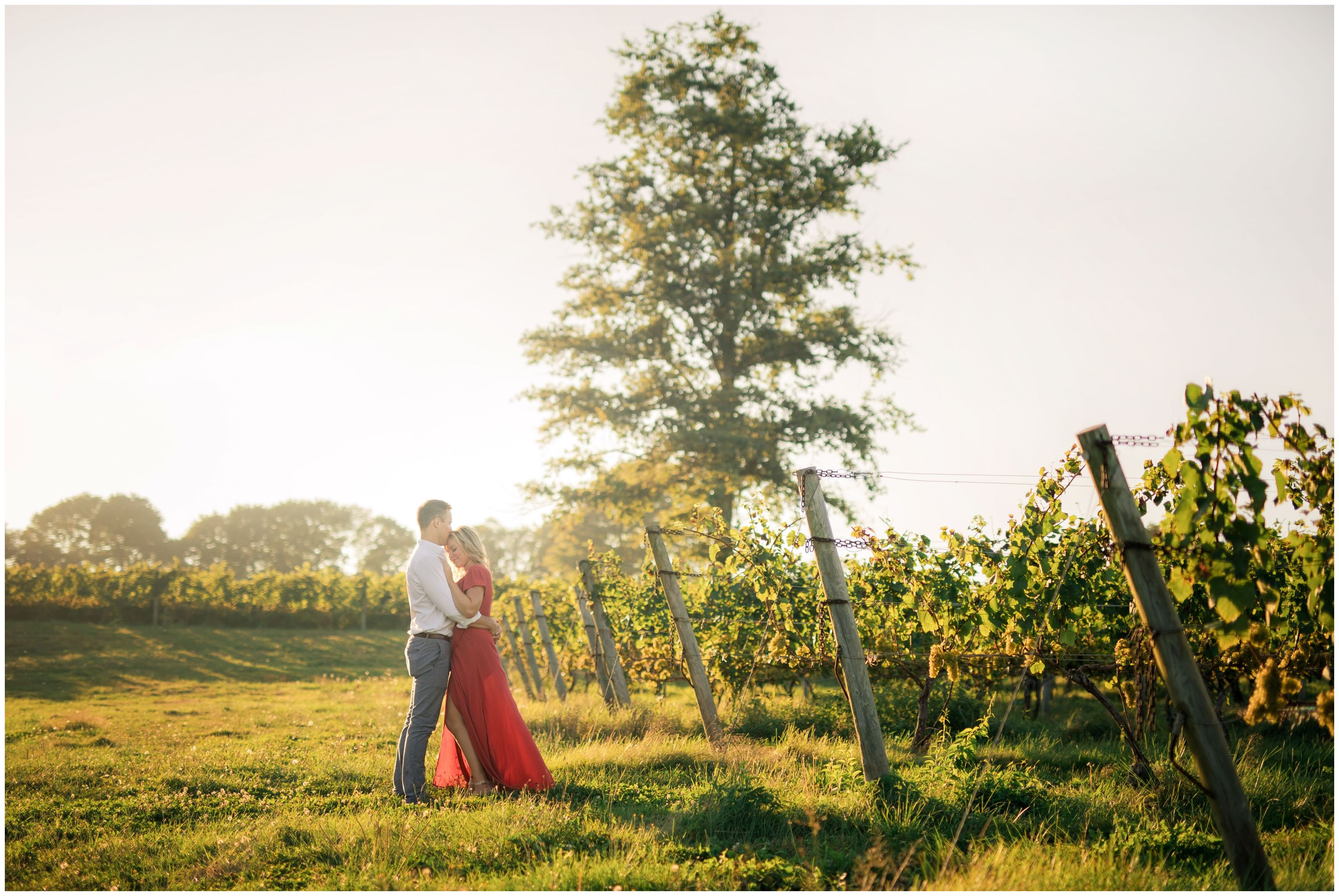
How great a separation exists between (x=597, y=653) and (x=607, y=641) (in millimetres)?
815

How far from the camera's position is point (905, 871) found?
3156 mm

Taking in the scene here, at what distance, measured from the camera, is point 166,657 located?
768 inches

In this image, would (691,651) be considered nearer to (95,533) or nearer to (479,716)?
(479,716)

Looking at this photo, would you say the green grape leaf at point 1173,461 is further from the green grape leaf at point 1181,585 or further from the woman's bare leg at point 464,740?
the woman's bare leg at point 464,740

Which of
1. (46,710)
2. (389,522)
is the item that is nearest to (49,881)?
(46,710)

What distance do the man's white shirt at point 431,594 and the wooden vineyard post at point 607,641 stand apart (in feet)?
11.4

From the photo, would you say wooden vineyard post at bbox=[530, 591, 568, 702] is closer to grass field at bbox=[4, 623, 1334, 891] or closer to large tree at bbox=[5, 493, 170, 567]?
grass field at bbox=[4, 623, 1334, 891]

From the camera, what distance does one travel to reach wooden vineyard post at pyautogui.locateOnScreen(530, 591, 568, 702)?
9.77 m

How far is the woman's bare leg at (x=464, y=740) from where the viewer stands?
4711 millimetres

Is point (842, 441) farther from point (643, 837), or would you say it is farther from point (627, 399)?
point (643, 837)

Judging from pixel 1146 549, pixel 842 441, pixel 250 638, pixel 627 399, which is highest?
pixel 627 399

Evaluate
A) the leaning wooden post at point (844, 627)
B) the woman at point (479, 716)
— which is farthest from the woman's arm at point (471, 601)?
the leaning wooden post at point (844, 627)

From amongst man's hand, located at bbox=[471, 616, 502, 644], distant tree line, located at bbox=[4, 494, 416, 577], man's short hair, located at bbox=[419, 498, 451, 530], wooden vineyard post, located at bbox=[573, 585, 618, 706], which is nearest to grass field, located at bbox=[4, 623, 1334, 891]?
wooden vineyard post, located at bbox=[573, 585, 618, 706]

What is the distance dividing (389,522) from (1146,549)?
263 feet
